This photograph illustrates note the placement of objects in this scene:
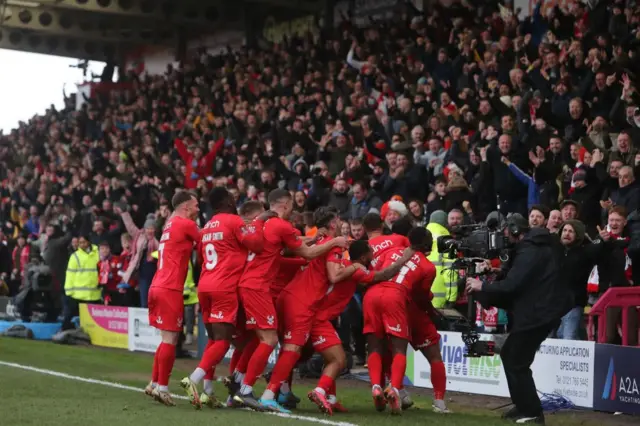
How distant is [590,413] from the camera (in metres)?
11.7

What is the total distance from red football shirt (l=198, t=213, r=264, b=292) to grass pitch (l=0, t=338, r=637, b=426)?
47.0 inches

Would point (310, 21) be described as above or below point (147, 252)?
above

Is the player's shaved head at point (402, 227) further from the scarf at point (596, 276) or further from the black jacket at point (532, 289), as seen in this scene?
the scarf at point (596, 276)

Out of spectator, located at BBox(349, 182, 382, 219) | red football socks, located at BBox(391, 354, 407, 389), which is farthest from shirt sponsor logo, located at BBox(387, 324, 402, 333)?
spectator, located at BBox(349, 182, 382, 219)

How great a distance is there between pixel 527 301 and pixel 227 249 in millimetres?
2827

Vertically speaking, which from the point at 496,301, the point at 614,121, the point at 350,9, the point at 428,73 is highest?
the point at 350,9

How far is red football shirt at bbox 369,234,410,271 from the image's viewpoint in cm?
1148

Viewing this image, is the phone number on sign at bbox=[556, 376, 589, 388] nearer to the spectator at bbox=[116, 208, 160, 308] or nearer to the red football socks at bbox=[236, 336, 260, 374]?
the red football socks at bbox=[236, 336, 260, 374]

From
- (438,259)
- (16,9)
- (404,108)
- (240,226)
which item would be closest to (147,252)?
(404,108)

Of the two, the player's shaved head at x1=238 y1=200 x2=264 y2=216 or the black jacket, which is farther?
the player's shaved head at x1=238 y1=200 x2=264 y2=216

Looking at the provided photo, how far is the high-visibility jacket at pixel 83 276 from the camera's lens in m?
21.3

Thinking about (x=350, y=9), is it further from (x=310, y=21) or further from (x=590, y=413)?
(x=590, y=413)

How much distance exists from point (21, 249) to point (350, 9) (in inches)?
382

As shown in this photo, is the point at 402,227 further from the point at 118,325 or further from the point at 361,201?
the point at 118,325
